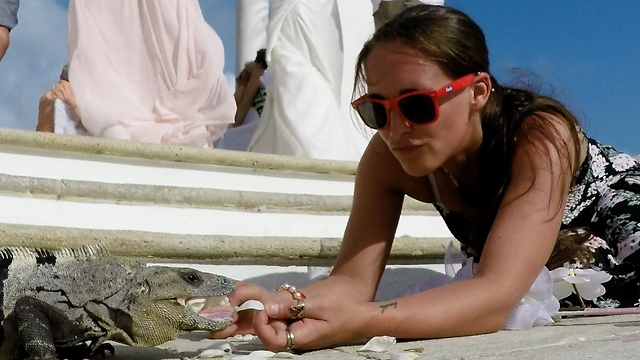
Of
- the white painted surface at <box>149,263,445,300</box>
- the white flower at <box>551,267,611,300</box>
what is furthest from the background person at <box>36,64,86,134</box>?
the white flower at <box>551,267,611,300</box>

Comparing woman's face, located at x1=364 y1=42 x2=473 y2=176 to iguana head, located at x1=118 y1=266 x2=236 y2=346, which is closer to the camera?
iguana head, located at x1=118 y1=266 x2=236 y2=346

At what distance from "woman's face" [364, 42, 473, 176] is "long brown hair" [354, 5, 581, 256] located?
4 cm

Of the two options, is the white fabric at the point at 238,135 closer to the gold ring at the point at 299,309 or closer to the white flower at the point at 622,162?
the white flower at the point at 622,162

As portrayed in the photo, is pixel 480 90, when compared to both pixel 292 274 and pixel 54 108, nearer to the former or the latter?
pixel 292 274

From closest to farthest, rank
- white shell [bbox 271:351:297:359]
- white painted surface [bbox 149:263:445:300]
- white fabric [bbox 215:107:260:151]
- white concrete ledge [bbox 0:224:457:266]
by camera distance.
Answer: white shell [bbox 271:351:297:359]
white concrete ledge [bbox 0:224:457:266]
white painted surface [bbox 149:263:445:300]
white fabric [bbox 215:107:260:151]

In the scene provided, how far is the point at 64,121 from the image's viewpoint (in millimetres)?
5918

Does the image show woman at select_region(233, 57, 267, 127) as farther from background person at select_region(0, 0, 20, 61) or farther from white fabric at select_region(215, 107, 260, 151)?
background person at select_region(0, 0, 20, 61)

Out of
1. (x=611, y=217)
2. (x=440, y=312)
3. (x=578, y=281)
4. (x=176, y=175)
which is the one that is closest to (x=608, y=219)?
(x=611, y=217)

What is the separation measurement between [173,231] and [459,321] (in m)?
2.10

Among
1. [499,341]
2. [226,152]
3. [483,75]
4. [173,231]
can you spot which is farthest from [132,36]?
[499,341]

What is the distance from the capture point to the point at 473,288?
88.3 inches

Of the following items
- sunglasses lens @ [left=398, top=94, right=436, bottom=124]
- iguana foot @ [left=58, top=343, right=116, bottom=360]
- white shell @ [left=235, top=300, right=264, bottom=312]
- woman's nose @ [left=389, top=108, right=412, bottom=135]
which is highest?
sunglasses lens @ [left=398, top=94, right=436, bottom=124]

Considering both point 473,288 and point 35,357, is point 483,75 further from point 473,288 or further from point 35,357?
point 35,357

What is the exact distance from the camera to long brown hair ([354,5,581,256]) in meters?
2.37
